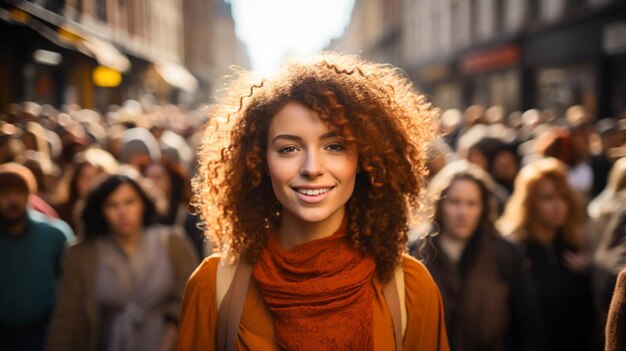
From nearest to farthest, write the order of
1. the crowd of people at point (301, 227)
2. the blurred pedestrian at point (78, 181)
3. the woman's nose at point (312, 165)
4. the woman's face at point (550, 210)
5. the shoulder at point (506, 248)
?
the woman's nose at point (312, 165) < the crowd of people at point (301, 227) < the shoulder at point (506, 248) < the woman's face at point (550, 210) < the blurred pedestrian at point (78, 181)

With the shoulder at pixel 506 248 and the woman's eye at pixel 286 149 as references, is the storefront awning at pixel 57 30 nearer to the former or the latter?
the shoulder at pixel 506 248

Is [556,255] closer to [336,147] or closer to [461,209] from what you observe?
[461,209]

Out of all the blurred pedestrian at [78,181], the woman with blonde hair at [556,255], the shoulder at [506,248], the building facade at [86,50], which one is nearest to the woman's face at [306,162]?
the shoulder at [506,248]

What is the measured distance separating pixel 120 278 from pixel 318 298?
7.22ft

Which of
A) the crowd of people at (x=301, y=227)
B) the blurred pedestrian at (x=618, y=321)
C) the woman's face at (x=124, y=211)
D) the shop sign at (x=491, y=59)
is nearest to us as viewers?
the blurred pedestrian at (x=618, y=321)

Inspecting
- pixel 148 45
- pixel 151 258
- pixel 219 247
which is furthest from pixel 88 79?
pixel 219 247

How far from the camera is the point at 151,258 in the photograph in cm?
409

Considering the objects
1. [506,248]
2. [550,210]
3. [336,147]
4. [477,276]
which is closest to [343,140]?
[336,147]

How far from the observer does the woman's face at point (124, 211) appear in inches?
163

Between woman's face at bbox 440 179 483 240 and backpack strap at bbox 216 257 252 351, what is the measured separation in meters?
2.07

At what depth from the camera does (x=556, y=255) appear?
4.68 metres

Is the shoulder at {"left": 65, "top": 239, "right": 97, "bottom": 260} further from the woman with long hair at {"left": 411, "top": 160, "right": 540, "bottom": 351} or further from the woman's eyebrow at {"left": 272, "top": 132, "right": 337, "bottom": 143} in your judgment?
the woman's eyebrow at {"left": 272, "top": 132, "right": 337, "bottom": 143}

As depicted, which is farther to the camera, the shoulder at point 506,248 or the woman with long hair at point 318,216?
the shoulder at point 506,248

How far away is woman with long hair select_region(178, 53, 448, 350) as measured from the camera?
214 cm
